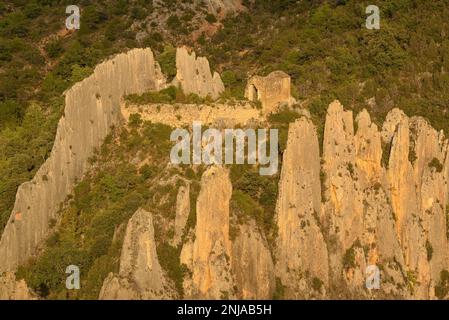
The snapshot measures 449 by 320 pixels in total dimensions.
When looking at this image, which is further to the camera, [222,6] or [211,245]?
[222,6]

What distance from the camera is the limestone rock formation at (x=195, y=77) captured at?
65.6 m

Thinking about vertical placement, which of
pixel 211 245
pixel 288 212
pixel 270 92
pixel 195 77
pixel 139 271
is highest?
pixel 195 77

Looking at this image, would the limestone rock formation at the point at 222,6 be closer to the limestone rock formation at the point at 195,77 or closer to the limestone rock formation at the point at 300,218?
the limestone rock formation at the point at 195,77

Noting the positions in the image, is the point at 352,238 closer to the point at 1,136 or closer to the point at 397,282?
the point at 397,282

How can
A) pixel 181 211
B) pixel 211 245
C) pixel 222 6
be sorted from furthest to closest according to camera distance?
pixel 222 6, pixel 181 211, pixel 211 245

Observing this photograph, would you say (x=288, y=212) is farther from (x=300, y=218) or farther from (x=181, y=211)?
(x=181, y=211)

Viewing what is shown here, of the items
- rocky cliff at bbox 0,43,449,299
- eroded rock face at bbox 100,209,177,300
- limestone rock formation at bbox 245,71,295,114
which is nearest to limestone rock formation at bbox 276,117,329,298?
rocky cliff at bbox 0,43,449,299

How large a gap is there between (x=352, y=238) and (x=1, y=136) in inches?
760

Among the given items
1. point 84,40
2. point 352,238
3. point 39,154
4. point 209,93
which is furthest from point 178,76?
point 84,40

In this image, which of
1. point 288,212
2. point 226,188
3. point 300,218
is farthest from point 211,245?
point 300,218

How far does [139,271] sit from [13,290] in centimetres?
517

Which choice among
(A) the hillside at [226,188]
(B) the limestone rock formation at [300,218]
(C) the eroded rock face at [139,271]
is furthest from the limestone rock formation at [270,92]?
(C) the eroded rock face at [139,271]

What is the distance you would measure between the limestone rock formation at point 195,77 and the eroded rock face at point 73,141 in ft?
2.98

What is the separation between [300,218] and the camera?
55.4m
